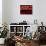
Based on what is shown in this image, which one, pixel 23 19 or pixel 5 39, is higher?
pixel 23 19

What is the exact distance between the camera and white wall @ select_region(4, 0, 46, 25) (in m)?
6.29

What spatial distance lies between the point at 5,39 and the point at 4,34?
13cm

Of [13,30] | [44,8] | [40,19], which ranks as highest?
[44,8]

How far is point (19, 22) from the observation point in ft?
20.5

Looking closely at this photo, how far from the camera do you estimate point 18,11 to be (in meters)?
6.32

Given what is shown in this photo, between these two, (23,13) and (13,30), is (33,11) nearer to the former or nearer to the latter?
(23,13)

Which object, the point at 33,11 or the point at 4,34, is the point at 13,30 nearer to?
the point at 33,11

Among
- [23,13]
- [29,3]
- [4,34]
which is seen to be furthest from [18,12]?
[4,34]

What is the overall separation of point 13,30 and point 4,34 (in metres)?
2.77

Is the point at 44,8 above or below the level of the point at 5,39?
above

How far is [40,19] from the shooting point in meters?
6.29

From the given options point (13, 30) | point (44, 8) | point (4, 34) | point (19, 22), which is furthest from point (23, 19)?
point (4, 34)

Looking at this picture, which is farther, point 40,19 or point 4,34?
point 40,19

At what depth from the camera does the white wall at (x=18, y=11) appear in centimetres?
629
